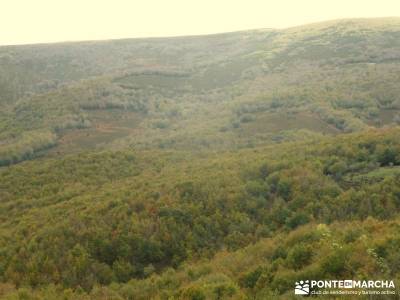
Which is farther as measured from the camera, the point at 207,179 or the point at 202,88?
the point at 202,88

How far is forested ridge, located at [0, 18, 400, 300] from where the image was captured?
66.8 ft

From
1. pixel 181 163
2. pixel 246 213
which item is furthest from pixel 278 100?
pixel 246 213

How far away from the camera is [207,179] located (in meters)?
37.0

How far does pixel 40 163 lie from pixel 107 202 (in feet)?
87.8

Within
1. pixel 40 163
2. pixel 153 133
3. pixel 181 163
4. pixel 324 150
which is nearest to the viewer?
pixel 324 150

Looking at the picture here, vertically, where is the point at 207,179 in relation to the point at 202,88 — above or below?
below

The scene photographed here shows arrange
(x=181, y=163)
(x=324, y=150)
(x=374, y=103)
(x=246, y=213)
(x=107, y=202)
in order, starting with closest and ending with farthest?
1. (x=246, y=213)
2. (x=107, y=202)
3. (x=324, y=150)
4. (x=181, y=163)
5. (x=374, y=103)

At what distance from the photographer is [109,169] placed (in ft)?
168

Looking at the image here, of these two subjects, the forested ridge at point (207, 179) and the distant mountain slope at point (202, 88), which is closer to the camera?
the forested ridge at point (207, 179)

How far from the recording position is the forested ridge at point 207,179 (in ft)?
66.8

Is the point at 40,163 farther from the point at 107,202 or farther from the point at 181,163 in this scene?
A: the point at 107,202

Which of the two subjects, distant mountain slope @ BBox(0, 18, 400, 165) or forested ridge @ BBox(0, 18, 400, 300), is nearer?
forested ridge @ BBox(0, 18, 400, 300)

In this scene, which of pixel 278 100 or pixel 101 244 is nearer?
pixel 101 244

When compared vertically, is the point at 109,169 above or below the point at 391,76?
below
